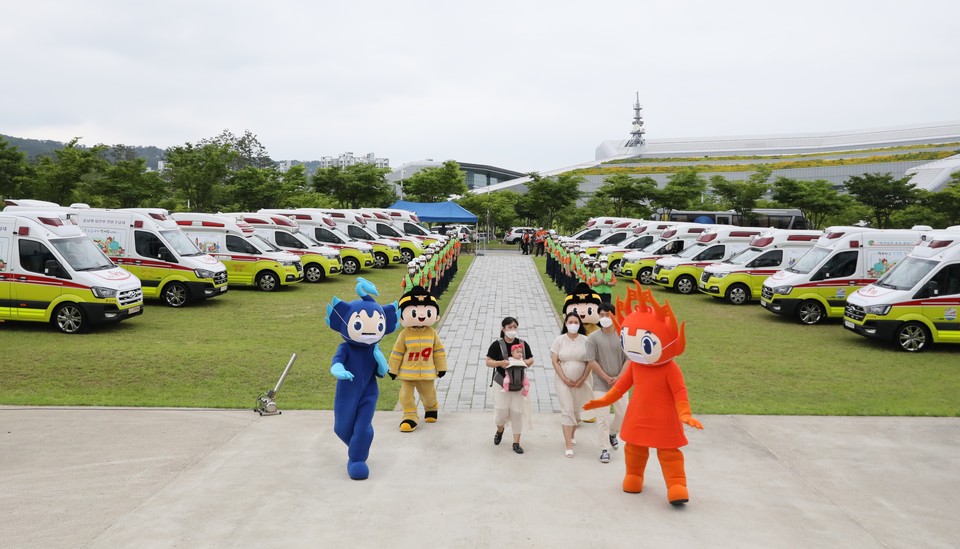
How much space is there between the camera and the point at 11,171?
36.9m

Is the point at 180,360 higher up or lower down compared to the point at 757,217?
lower down

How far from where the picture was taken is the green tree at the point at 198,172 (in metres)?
38.9

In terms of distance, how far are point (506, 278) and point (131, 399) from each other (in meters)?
17.1

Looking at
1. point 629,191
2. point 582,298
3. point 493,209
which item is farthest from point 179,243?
point 493,209

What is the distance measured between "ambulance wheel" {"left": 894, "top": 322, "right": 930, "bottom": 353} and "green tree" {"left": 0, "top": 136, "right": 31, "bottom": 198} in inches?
1553

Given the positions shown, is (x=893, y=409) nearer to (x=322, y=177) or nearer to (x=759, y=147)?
(x=322, y=177)

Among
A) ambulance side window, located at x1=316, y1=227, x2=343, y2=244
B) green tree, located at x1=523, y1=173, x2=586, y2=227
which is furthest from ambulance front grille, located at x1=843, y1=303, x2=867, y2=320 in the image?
green tree, located at x1=523, y1=173, x2=586, y2=227

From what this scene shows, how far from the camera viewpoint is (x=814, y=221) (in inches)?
1721

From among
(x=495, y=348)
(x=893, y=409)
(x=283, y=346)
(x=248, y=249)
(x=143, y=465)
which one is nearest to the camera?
(x=143, y=465)

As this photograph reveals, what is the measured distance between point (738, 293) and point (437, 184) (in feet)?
116

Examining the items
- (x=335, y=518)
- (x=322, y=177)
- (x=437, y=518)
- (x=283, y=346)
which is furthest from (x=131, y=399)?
(x=322, y=177)

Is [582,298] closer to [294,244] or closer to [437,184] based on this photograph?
[294,244]

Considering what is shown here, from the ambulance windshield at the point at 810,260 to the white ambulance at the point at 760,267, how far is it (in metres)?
2.10

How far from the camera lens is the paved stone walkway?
31.4 ft
